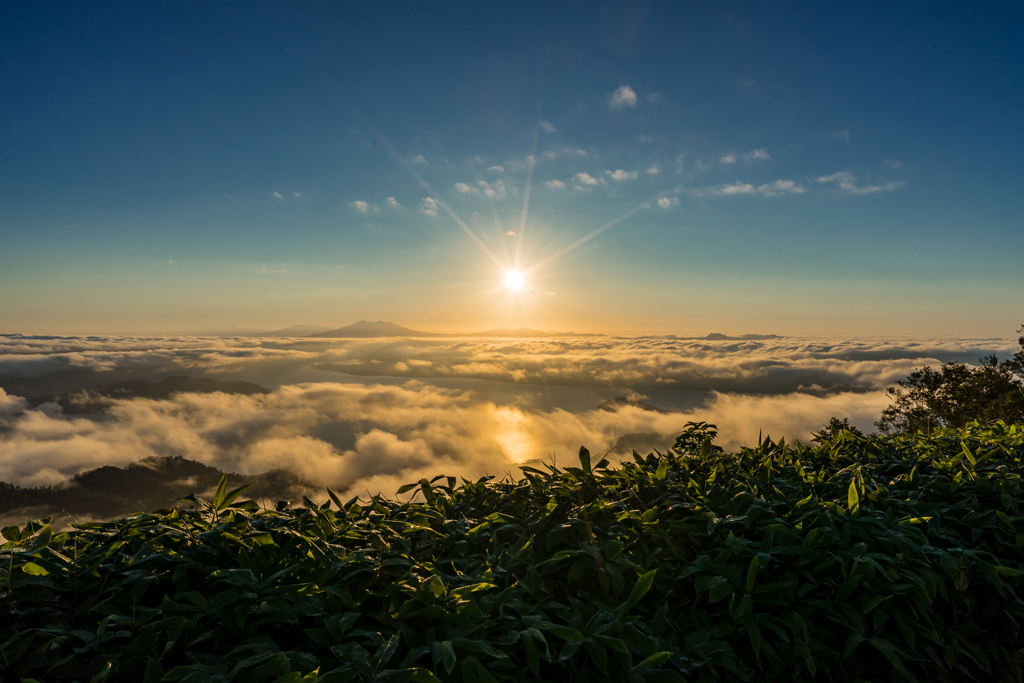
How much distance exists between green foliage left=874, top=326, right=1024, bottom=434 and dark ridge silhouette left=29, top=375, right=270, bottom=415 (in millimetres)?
196030

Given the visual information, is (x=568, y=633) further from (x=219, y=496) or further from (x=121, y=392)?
(x=121, y=392)

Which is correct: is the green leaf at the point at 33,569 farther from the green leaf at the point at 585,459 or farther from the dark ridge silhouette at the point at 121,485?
the dark ridge silhouette at the point at 121,485

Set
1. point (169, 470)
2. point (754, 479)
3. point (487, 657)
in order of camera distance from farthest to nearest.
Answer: point (169, 470) → point (754, 479) → point (487, 657)

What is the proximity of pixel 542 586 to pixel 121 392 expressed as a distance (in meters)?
226

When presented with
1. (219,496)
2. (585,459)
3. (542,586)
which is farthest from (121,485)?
(542,586)

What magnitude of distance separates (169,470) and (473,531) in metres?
117

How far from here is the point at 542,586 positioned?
2.49 meters

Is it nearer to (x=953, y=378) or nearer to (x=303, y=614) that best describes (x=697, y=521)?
(x=303, y=614)

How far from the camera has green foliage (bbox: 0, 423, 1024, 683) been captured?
201 cm

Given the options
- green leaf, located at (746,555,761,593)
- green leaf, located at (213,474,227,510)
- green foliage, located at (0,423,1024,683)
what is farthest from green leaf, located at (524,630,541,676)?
green leaf, located at (213,474,227,510)

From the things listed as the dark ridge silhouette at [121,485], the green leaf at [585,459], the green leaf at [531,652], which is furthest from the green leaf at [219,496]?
the dark ridge silhouette at [121,485]

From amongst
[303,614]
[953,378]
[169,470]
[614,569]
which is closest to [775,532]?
[614,569]

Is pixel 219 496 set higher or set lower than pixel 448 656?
higher

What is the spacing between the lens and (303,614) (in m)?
2.11
